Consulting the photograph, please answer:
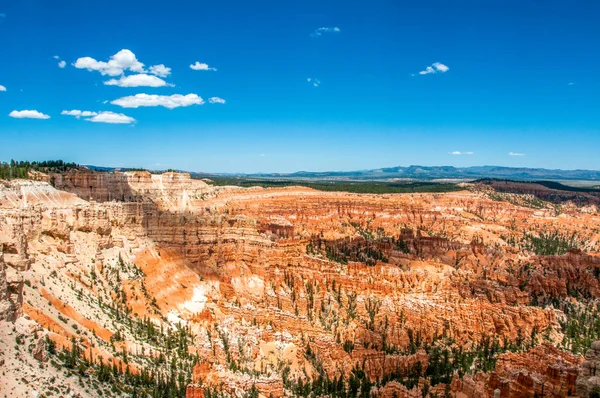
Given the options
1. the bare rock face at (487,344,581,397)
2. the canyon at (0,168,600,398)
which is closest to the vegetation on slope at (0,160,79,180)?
the canyon at (0,168,600,398)

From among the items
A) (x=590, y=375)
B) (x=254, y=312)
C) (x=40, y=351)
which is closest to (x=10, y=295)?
(x=40, y=351)

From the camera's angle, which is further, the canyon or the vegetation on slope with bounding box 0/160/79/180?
the vegetation on slope with bounding box 0/160/79/180

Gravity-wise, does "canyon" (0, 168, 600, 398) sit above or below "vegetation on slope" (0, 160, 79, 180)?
below

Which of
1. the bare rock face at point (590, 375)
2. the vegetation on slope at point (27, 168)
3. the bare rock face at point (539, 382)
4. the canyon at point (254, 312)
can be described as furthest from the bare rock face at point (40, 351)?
the vegetation on slope at point (27, 168)

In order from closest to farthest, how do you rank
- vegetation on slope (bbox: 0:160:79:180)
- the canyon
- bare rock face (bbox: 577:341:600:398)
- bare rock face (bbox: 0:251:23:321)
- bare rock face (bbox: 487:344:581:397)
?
bare rock face (bbox: 577:341:600:398) < bare rock face (bbox: 0:251:23:321) < bare rock face (bbox: 487:344:581:397) < the canyon < vegetation on slope (bbox: 0:160:79:180)

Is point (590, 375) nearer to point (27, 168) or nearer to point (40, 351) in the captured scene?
point (40, 351)

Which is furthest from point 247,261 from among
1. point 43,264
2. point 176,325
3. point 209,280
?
point 43,264

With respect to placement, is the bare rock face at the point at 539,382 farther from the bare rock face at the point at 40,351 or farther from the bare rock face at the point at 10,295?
the bare rock face at the point at 10,295

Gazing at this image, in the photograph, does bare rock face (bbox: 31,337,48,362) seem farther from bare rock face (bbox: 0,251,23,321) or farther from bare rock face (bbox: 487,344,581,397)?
bare rock face (bbox: 487,344,581,397)
